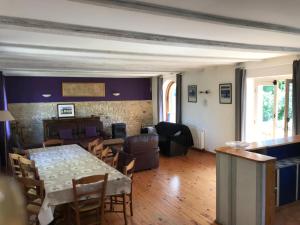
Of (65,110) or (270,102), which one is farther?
(65,110)

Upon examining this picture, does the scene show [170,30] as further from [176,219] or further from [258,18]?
[176,219]

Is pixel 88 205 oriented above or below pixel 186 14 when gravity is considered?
below

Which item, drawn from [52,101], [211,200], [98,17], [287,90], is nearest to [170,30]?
[98,17]

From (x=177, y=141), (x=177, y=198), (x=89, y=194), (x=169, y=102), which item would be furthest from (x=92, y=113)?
(x=89, y=194)

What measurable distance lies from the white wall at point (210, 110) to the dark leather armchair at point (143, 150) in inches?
81.3

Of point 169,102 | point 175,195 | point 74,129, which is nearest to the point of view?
point 175,195

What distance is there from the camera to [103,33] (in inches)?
111

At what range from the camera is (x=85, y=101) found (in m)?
9.29

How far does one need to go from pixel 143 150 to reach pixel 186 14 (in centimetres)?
407

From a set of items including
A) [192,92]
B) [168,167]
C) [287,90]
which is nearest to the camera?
[287,90]

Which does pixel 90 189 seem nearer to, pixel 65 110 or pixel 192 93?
pixel 192 93

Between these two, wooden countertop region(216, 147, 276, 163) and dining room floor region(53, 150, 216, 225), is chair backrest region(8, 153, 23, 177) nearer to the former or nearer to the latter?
dining room floor region(53, 150, 216, 225)

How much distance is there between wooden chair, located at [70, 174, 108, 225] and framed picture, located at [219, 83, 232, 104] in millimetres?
4671

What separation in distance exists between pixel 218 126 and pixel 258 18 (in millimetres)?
4858
